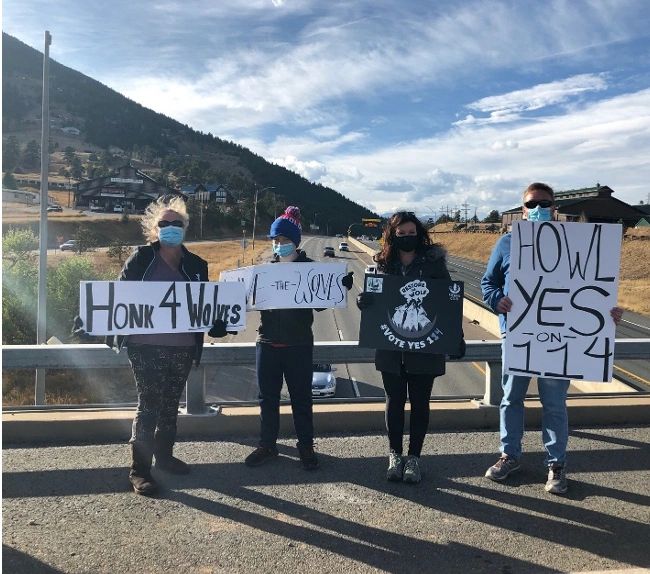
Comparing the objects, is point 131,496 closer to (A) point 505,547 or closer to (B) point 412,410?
(B) point 412,410

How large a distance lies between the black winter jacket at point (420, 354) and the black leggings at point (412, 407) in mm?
74

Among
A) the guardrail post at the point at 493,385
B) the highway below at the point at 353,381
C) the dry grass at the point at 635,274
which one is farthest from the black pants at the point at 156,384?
the dry grass at the point at 635,274

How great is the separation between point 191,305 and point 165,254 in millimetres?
434

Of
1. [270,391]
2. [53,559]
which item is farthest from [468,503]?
[53,559]

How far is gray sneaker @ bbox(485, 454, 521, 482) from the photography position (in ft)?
13.7

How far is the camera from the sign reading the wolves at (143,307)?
4.14 meters

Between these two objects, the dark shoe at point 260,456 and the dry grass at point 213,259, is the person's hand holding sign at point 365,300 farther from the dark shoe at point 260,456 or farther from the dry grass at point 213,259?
the dry grass at point 213,259

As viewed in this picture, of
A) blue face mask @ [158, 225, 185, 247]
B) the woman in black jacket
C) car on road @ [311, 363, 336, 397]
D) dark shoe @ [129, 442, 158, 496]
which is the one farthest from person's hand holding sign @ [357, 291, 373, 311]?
car on road @ [311, 363, 336, 397]

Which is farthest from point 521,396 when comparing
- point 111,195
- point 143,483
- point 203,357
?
point 111,195

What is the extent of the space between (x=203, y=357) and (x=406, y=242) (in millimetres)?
2085

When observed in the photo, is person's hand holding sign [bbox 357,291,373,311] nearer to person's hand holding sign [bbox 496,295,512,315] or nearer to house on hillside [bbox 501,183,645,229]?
person's hand holding sign [bbox 496,295,512,315]

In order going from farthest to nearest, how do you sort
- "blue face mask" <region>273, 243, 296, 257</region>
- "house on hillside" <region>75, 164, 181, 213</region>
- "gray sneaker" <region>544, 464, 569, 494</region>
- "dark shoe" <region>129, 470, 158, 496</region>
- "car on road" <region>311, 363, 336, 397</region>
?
1. "house on hillside" <region>75, 164, 181, 213</region>
2. "car on road" <region>311, 363, 336, 397</region>
3. "blue face mask" <region>273, 243, 296, 257</region>
4. "gray sneaker" <region>544, 464, 569, 494</region>
5. "dark shoe" <region>129, 470, 158, 496</region>

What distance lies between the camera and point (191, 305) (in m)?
Result: 4.30

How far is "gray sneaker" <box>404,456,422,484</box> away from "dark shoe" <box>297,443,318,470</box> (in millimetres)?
686
